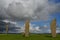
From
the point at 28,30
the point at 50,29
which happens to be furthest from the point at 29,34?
the point at 50,29

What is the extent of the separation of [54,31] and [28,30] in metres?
2.35

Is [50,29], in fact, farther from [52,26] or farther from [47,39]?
[47,39]

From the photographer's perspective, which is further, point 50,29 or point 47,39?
point 50,29

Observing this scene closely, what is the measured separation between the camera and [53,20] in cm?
1780

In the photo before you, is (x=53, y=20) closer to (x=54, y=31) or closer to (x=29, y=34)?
(x=54, y=31)

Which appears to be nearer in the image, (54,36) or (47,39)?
(47,39)

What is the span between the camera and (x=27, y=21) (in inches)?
703

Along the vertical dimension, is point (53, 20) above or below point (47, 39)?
above

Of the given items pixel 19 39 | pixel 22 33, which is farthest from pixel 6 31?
pixel 19 39

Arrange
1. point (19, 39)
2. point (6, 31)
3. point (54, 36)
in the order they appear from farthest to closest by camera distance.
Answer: point (6, 31) → point (54, 36) → point (19, 39)

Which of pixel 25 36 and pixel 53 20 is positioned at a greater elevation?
pixel 53 20

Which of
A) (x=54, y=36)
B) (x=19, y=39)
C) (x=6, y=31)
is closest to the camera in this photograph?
(x=19, y=39)

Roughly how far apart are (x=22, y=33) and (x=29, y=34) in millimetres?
701

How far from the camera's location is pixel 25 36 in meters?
17.5
